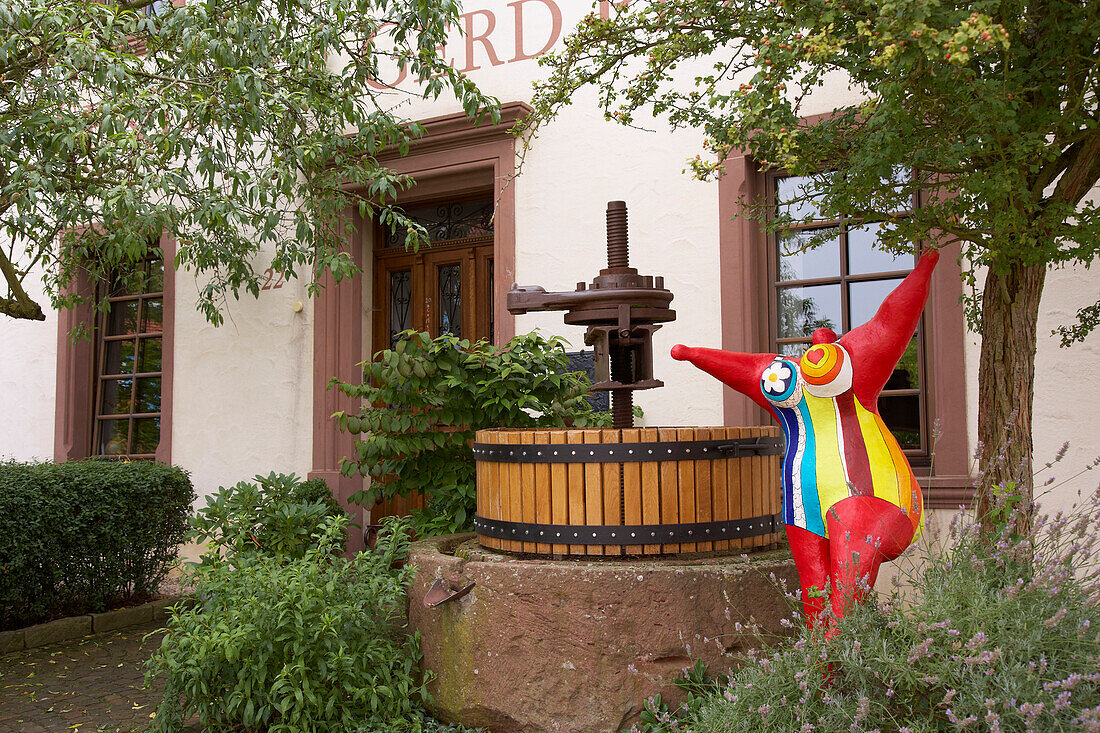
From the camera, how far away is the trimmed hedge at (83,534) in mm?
5703

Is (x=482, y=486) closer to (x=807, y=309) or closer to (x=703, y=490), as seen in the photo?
(x=703, y=490)

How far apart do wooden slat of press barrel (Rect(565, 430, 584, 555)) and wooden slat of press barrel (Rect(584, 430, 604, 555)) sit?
2cm

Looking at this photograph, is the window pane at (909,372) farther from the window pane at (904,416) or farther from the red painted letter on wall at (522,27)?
the red painted letter on wall at (522,27)

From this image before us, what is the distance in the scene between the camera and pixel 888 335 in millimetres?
3057

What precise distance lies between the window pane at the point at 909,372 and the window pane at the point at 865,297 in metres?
0.31

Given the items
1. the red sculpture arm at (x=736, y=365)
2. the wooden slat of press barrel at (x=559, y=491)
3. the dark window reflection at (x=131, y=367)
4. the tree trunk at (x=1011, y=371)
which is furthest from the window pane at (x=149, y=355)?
the tree trunk at (x=1011, y=371)

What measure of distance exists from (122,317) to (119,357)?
389 mm

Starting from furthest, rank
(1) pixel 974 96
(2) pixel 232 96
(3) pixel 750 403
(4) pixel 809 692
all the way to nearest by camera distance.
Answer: (3) pixel 750 403, (2) pixel 232 96, (1) pixel 974 96, (4) pixel 809 692

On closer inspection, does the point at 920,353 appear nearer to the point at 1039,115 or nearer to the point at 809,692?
the point at 1039,115

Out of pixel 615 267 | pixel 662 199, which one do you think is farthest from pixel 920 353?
pixel 615 267

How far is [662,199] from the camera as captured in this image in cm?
595

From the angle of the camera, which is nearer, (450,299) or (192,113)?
(192,113)

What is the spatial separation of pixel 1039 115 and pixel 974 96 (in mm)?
259

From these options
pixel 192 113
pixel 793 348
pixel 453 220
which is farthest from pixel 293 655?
pixel 453 220
